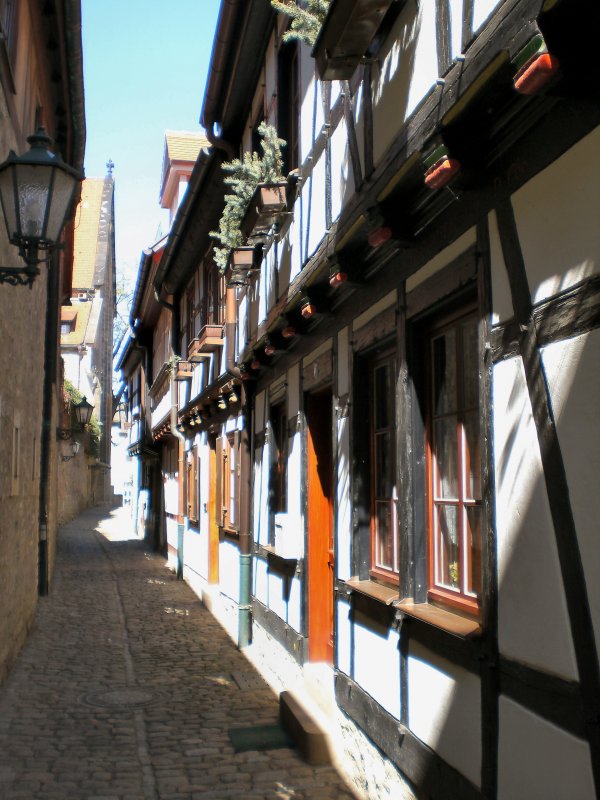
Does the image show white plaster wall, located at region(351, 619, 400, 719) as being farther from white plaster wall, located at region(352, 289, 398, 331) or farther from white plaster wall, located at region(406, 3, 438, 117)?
white plaster wall, located at region(406, 3, 438, 117)

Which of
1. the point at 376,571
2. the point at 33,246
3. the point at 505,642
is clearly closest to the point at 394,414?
the point at 376,571

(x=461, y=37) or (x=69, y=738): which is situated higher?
(x=461, y=37)

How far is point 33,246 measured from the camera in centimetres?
532

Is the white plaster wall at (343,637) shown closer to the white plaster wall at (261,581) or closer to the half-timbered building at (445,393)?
the half-timbered building at (445,393)

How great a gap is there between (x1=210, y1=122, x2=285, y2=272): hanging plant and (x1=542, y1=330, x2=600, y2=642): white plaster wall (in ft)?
16.9

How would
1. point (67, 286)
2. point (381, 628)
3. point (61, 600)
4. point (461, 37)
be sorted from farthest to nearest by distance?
point (67, 286) → point (61, 600) → point (381, 628) → point (461, 37)

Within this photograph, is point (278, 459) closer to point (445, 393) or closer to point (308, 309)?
point (308, 309)

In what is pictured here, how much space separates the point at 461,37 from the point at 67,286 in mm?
17149

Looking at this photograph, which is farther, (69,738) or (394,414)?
(69,738)

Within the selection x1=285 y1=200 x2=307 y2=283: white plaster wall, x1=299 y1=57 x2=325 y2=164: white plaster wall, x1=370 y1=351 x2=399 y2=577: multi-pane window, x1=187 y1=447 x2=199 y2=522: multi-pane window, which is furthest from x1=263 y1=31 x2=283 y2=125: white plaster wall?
x1=187 y1=447 x2=199 y2=522: multi-pane window

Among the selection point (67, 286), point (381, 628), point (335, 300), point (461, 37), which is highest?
point (67, 286)

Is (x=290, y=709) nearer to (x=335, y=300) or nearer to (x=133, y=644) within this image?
(x=335, y=300)

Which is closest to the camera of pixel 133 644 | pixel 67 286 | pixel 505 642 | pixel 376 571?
pixel 505 642

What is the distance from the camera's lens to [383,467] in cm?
530
